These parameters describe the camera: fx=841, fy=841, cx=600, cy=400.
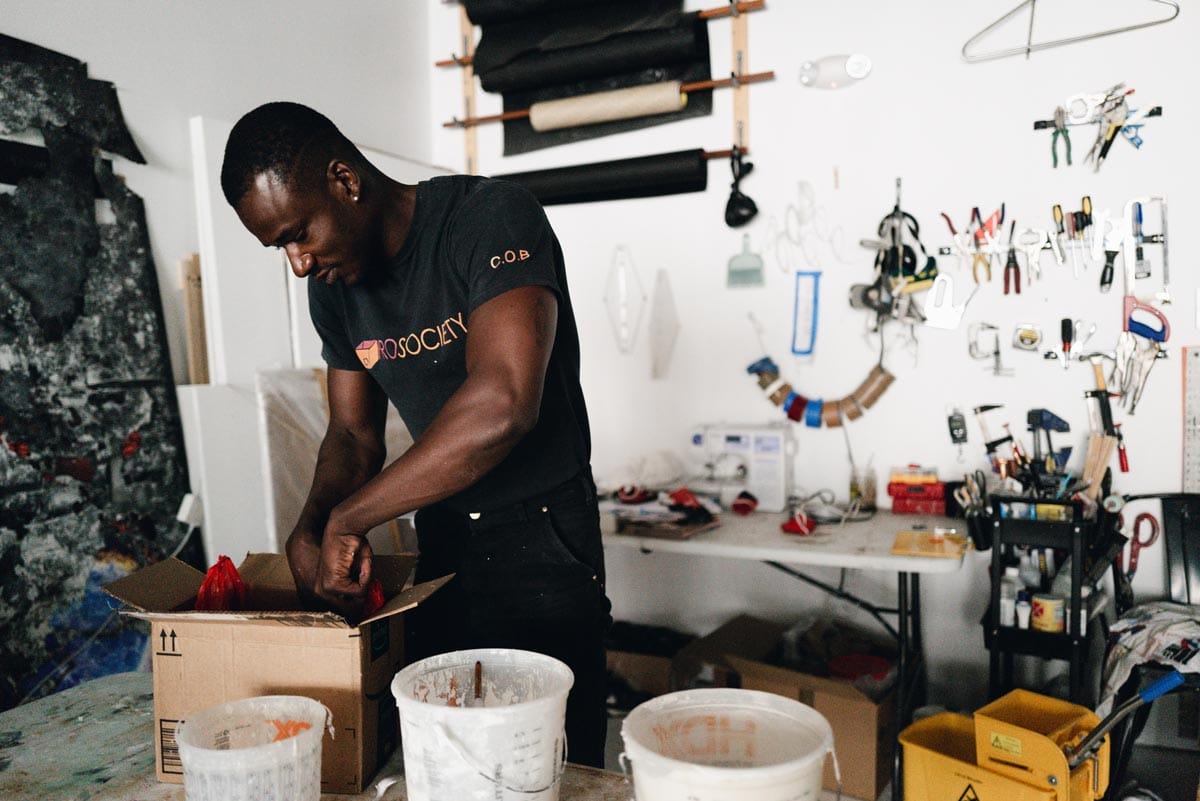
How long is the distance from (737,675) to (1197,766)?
1.36 m

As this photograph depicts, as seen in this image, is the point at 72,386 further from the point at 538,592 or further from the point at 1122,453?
the point at 1122,453

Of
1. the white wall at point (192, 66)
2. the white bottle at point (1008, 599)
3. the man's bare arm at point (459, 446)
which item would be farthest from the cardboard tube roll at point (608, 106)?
the man's bare arm at point (459, 446)

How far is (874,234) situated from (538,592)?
6.71 ft

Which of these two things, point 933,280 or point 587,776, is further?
point 933,280

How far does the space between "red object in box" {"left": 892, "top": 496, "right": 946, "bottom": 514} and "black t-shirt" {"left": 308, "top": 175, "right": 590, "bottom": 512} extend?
1.71 meters

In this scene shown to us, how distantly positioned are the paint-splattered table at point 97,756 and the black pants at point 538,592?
32cm

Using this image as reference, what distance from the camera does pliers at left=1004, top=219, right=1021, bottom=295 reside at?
8.96 feet

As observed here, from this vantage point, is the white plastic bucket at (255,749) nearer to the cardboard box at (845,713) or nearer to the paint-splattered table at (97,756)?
the paint-splattered table at (97,756)

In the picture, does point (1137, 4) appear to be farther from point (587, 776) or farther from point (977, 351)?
point (587, 776)

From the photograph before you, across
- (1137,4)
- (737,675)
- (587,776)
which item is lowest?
(737,675)

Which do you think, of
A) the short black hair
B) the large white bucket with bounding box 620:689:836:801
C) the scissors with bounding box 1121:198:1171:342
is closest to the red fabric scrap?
the short black hair

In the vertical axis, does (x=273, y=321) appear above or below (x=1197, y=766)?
above

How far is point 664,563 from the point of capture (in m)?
3.34

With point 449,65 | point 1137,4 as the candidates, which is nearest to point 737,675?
point 1137,4
